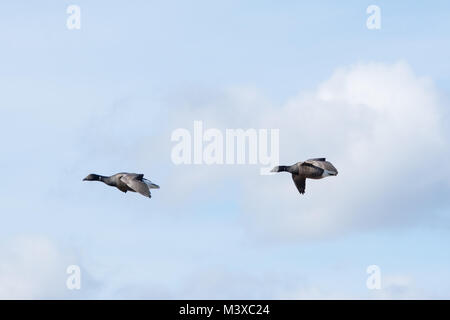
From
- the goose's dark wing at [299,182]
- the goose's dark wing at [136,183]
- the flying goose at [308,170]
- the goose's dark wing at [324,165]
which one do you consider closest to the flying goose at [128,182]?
the goose's dark wing at [136,183]

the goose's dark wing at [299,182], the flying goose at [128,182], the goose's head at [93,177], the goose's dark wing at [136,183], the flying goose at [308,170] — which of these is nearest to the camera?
the goose's dark wing at [136,183]

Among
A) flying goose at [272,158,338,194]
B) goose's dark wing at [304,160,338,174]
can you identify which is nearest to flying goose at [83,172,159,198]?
flying goose at [272,158,338,194]

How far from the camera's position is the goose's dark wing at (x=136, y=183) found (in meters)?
94.8

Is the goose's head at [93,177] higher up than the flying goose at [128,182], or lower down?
higher up

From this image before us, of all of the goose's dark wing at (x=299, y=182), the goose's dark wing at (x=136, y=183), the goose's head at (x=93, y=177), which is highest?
the goose's head at (x=93, y=177)

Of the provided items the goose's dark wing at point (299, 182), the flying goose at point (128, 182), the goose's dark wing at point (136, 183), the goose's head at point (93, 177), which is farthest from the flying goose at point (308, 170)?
the goose's head at point (93, 177)

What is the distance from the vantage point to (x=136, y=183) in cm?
9712

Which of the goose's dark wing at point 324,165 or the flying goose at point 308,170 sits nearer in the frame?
the goose's dark wing at point 324,165

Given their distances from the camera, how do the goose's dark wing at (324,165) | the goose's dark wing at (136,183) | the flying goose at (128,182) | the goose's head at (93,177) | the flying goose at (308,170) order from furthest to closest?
1. the goose's head at (93,177)
2. the flying goose at (308,170)
3. the goose's dark wing at (324,165)
4. the flying goose at (128,182)
5. the goose's dark wing at (136,183)

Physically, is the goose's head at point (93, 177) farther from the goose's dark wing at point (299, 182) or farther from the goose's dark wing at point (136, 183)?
the goose's dark wing at point (299, 182)
